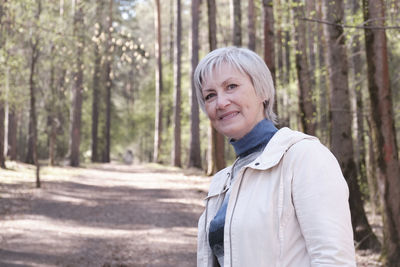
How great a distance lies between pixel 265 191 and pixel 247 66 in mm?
608

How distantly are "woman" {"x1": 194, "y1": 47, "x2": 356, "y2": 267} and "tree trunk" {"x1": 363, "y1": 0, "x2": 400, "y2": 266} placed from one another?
547 centimetres

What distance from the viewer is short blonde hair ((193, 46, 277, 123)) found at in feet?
7.51

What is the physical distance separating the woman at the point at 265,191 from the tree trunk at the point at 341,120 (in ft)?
24.3

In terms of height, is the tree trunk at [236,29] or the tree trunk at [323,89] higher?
the tree trunk at [236,29]

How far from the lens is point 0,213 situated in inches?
486

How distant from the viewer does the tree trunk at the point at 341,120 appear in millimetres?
9422

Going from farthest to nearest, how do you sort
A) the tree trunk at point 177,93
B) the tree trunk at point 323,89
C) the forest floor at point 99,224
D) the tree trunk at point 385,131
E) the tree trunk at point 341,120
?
the tree trunk at point 177,93 < the tree trunk at point 323,89 < the tree trunk at point 341,120 < the forest floor at point 99,224 < the tree trunk at point 385,131

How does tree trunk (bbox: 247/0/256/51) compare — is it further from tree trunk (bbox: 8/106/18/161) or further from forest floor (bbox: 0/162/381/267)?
tree trunk (bbox: 8/106/18/161)

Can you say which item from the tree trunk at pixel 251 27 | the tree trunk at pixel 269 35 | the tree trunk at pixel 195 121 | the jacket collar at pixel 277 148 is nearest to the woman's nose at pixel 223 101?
the jacket collar at pixel 277 148

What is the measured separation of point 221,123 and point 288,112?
1987 cm

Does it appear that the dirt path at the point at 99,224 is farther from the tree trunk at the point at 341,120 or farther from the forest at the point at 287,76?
the tree trunk at the point at 341,120

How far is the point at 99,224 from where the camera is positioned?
37.9 feet

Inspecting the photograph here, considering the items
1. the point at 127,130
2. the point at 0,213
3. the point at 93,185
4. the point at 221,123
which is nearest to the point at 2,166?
the point at 93,185

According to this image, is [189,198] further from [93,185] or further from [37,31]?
[37,31]
